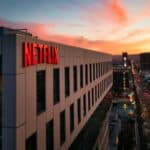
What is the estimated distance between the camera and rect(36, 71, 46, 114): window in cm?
1484

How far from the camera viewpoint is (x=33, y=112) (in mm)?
13789

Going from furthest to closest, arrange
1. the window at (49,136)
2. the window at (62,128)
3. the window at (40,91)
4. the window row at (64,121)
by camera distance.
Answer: the window at (62,128) → the window at (49,136) → the window at (40,91) → the window row at (64,121)

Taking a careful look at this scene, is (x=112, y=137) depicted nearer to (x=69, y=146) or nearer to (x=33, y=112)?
(x=69, y=146)

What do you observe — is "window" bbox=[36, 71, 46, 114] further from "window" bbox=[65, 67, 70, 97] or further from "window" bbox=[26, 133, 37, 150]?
"window" bbox=[65, 67, 70, 97]

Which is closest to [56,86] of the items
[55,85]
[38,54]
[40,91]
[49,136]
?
[55,85]

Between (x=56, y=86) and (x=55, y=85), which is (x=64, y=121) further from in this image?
(x=55, y=85)

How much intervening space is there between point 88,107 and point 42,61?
57.0ft

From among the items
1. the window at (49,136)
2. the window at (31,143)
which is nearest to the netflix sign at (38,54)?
the window at (31,143)

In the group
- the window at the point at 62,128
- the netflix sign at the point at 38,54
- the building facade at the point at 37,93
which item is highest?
the netflix sign at the point at 38,54

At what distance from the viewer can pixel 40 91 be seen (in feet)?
49.9

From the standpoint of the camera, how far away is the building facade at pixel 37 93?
11711mm

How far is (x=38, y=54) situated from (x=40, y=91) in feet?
7.85

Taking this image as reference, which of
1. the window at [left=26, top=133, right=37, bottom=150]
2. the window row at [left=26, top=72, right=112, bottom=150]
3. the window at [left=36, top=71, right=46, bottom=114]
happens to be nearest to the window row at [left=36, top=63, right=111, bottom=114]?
the window at [left=36, top=71, right=46, bottom=114]

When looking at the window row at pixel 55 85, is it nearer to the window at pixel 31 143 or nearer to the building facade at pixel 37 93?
the building facade at pixel 37 93
